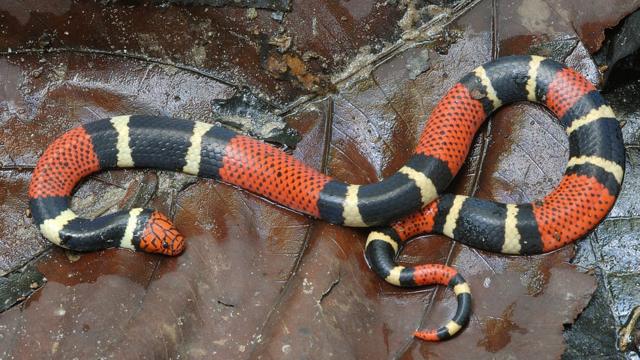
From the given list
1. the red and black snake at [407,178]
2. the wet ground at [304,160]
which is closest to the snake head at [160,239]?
the red and black snake at [407,178]

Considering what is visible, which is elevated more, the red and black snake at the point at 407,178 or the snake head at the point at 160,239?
the red and black snake at the point at 407,178

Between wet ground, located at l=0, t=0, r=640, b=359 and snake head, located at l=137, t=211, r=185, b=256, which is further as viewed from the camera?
snake head, located at l=137, t=211, r=185, b=256

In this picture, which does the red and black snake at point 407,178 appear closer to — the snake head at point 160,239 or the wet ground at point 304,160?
the snake head at point 160,239

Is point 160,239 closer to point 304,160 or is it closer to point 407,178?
point 304,160

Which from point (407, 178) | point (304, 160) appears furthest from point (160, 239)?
point (407, 178)

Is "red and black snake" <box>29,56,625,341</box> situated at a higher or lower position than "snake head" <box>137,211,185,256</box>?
higher

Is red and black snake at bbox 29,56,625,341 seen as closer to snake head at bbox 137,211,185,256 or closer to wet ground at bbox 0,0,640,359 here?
snake head at bbox 137,211,185,256

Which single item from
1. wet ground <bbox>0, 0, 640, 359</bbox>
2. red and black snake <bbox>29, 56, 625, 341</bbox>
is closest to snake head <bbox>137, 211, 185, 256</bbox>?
red and black snake <bbox>29, 56, 625, 341</bbox>

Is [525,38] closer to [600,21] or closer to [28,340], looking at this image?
[600,21]

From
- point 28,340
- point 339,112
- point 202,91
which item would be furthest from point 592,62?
point 28,340
